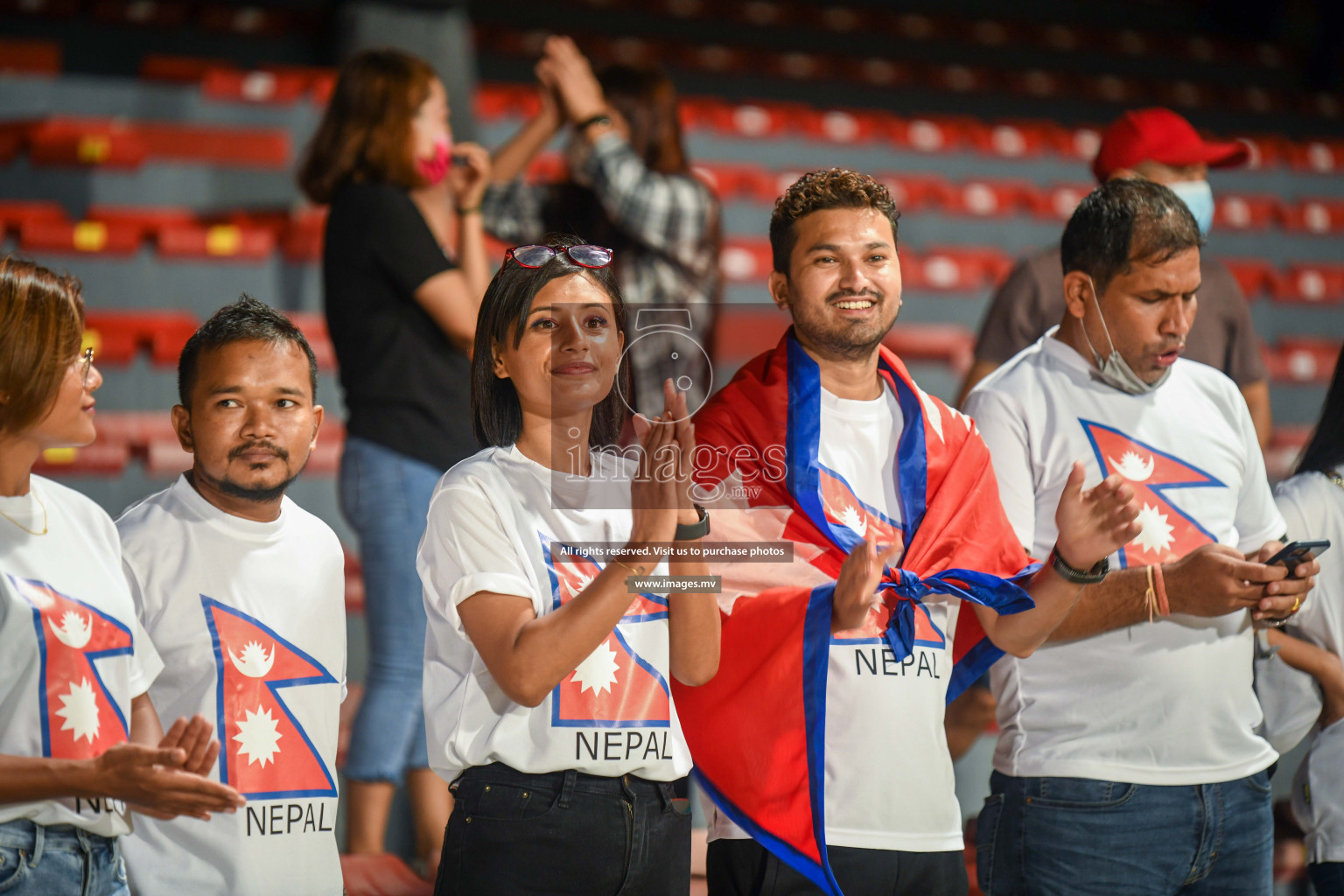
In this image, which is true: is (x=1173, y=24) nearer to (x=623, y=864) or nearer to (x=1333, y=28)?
(x=1333, y=28)

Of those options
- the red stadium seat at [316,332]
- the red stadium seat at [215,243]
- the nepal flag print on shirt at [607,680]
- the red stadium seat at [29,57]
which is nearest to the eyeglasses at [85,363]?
the nepal flag print on shirt at [607,680]

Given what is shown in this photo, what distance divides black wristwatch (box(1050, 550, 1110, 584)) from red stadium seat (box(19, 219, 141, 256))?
147 inches

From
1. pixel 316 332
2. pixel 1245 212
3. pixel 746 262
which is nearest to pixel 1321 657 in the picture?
pixel 316 332

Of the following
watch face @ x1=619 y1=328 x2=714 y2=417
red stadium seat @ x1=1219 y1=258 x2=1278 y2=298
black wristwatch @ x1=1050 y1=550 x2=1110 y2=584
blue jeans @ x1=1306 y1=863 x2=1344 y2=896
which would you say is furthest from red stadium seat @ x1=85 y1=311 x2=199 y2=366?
red stadium seat @ x1=1219 y1=258 x2=1278 y2=298

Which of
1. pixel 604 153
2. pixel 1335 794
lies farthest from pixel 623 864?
pixel 604 153

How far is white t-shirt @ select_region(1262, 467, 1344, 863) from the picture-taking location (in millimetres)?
2031

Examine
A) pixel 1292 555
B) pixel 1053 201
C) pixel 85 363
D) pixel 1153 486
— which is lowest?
pixel 1292 555

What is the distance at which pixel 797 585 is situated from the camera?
1.67m

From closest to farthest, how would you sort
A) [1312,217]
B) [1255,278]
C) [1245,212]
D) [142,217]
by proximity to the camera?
1. [142,217]
2. [1255,278]
3. [1245,212]
4. [1312,217]

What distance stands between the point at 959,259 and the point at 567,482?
497cm

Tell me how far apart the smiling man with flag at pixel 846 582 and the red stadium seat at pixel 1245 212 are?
6.11 meters

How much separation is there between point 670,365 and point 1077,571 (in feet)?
2.18

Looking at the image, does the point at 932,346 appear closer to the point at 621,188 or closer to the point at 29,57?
the point at 621,188

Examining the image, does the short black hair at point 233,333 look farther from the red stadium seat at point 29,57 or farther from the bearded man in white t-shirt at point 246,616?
the red stadium seat at point 29,57
